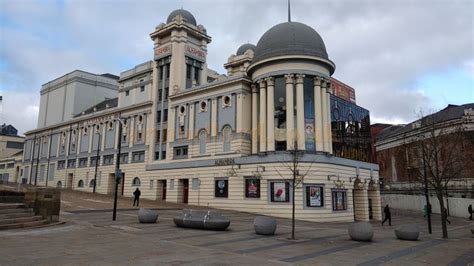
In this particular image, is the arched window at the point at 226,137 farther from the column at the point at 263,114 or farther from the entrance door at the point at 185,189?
the entrance door at the point at 185,189

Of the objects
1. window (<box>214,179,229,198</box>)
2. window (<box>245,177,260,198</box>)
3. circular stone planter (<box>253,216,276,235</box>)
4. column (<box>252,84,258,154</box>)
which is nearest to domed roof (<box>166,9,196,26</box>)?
column (<box>252,84,258,154</box>)

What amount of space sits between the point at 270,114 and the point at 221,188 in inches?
372

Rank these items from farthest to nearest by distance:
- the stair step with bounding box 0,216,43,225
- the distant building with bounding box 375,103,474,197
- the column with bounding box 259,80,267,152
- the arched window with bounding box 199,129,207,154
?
the distant building with bounding box 375,103,474,197 → the arched window with bounding box 199,129,207,154 → the column with bounding box 259,80,267,152 → the stair step with bounding box 0,216,43,225

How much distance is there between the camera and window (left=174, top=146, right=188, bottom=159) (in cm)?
4572

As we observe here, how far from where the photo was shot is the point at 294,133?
36.6m

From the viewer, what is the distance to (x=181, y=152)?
4625 cm

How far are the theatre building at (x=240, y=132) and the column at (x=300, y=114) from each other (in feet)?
0.32

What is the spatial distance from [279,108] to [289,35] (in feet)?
24.5

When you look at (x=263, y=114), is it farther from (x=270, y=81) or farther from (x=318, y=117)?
(x=318, y=117)

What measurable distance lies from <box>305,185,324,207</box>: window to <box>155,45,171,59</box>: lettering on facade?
27414mm

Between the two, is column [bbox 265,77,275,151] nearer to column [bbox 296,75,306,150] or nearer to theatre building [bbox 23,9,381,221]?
theatre building [bbox 23,9,381,221]

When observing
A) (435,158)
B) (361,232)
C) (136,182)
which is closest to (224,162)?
→ (136,182)

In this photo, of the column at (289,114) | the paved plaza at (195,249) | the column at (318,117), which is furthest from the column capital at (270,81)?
the paved plaza at (195,249)

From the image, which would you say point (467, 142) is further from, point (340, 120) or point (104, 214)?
point (104, 214)
